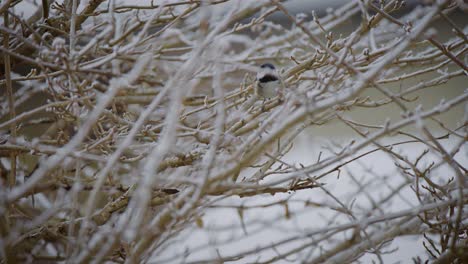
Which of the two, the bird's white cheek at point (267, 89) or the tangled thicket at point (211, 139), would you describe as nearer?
the tangled thicket at point (211, 139)

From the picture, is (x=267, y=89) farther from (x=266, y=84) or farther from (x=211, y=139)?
(x=211, y=139)

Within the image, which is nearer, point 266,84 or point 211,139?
point 211,139

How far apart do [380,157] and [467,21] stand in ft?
4.61

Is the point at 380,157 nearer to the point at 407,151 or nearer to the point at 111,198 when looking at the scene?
the point at 407,151

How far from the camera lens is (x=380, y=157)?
3779 mm

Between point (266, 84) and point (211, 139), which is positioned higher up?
point (266, 84)

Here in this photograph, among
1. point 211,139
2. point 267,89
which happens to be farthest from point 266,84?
point 211,139

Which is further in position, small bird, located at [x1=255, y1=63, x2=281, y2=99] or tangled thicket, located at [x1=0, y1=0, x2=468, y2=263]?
small bird, located at [x1=255, y1=63, x2=281, y2=99]

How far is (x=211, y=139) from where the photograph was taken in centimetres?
200

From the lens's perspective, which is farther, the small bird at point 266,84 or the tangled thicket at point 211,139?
the small bird at point 266,84

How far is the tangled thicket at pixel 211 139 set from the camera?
131 cm

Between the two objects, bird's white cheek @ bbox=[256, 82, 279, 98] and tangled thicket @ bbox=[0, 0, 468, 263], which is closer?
tangled thicket @ bbox=[0, 0, 468, 263]

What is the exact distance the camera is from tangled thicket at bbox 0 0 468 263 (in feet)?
4.31

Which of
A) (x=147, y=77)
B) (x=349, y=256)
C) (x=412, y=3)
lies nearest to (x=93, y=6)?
(x=147, y=77)
